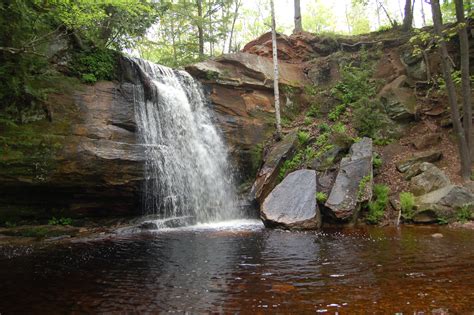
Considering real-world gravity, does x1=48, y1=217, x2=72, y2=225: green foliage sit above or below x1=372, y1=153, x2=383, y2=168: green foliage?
below

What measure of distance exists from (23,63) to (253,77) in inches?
462

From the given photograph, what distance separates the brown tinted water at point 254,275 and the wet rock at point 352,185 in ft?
4.69

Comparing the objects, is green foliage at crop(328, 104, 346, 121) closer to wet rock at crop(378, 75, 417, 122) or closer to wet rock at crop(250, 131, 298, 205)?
wet rock at crop(378, 75, 417, 122)

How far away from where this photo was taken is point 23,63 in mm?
9391

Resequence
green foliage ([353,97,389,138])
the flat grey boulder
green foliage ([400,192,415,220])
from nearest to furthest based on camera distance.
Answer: green foliage ([400,192,415,220])
the flat grey boulder
green foliage ([353,97,389,138])

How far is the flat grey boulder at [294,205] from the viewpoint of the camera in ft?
35.9

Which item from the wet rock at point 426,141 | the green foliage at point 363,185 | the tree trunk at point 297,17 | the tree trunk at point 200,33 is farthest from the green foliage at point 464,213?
the tree trunk at point 200,33

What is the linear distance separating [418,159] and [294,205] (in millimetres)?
5607

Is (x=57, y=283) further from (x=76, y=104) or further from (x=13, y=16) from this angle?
(x=76, y=104)

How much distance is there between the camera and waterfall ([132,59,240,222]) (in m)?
13.4

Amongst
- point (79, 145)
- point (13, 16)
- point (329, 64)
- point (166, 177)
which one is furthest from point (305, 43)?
point (13, 16)

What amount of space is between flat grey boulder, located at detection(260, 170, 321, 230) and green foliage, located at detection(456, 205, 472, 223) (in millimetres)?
4053

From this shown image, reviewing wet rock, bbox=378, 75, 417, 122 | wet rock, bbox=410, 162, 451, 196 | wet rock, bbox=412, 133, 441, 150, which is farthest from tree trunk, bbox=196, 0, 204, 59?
wet rock, bbox=410, 162, 451, 196

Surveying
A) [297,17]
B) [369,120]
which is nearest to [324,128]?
[369,120]
